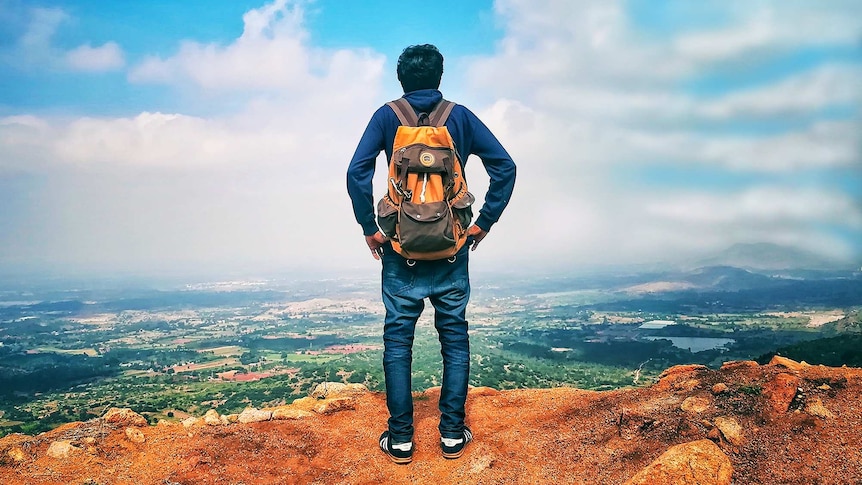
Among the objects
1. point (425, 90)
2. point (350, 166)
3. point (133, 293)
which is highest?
point (425, 90)

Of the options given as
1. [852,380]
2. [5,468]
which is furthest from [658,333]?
[5,468]

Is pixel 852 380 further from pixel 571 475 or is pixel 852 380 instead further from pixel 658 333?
pixel 658 333

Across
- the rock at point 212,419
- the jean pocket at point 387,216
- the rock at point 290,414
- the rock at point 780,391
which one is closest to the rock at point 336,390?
the rock at point 290,414

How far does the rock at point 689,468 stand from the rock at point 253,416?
154 inches

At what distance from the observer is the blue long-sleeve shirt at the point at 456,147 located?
13.6 feet

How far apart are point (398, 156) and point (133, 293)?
266ft

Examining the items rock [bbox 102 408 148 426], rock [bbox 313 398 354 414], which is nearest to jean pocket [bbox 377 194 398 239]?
rock [bbox 313 398 354 414]

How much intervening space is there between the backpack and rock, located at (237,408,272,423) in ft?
9.40

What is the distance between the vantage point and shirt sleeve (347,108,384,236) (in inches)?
162

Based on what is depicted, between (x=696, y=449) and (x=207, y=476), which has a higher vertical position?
(x=696, y=449)

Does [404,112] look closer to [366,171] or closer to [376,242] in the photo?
[366,171]

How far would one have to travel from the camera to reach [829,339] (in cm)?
1072

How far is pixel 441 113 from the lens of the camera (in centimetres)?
419

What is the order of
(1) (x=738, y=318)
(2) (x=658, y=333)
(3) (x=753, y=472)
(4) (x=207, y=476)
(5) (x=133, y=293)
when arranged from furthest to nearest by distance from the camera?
(5) (x=133, y=293) → (1) (x=738, y=318) → (2) (x=658, y=333) → (4) (x=207, y=476) → (3) (x=753, y=472)
